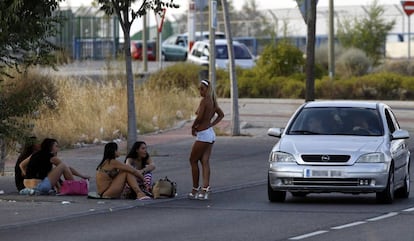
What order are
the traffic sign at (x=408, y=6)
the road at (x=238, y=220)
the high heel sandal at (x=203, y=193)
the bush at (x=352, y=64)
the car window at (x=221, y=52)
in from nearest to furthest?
1. the road at (x=238, y=220)
2. the high heel sandal at (x=203, y=193)
3. the traffic sign at (x=408, y=6)
4. the bush at (x=352, y=64)
5. the car window at (x=221, y=52)

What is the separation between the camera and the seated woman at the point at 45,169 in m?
19.1

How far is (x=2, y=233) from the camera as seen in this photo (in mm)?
14773

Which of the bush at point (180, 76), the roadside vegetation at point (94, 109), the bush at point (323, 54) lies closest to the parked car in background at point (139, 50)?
the bush at point (323, 54)

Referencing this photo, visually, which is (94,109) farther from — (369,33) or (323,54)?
(369,33)

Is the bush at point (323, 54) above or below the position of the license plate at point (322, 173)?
above

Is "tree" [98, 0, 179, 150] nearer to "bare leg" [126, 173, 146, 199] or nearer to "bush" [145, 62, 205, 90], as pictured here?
"bare leg" [126, 173, 146, 199]

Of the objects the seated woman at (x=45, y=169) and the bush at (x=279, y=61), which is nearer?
the seated woman at (x=45, y=169)

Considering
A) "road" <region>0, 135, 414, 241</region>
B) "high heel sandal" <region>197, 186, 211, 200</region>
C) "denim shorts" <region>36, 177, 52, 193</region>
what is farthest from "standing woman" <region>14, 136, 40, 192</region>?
"high heel sandal" <region>197, 186, 211, 200</region>

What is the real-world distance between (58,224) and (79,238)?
168cm

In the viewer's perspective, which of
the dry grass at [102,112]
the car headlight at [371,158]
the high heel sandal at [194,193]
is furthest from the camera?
the dry grass at [102,112]

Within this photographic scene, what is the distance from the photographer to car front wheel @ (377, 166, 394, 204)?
17.0 metres

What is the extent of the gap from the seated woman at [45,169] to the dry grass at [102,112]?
27.2 ft

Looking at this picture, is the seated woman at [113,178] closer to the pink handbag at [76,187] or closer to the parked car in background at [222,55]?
the pink handbag at [76,187]

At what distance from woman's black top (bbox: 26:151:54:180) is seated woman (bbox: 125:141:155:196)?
1401 millimetres
